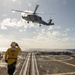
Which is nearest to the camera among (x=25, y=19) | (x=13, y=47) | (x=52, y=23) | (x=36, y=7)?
(x=13, y=47)

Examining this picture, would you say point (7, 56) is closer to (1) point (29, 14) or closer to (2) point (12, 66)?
(2) point (12, 66)

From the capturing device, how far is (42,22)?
66500 mm

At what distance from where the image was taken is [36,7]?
224 ft

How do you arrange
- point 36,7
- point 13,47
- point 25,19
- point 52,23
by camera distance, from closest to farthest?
1. point 13,47
2. point 25,19
3. point 36,7
4. point 52,23

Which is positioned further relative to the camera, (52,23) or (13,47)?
(52,23)

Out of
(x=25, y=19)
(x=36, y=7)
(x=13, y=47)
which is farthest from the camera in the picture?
(x=36, y=7)

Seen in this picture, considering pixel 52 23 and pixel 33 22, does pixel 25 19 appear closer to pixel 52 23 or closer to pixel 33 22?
pixel 33 22

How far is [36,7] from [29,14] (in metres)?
4.99

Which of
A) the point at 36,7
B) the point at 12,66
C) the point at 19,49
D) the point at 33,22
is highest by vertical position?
the point at 36,7

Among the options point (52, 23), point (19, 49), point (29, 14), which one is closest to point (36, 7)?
point (29, 14)

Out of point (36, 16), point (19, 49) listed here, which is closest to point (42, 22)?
point (36, 16)

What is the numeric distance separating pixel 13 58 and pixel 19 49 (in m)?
0.56

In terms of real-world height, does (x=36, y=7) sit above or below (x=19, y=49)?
above

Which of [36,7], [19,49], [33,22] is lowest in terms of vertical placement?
[19,49]
